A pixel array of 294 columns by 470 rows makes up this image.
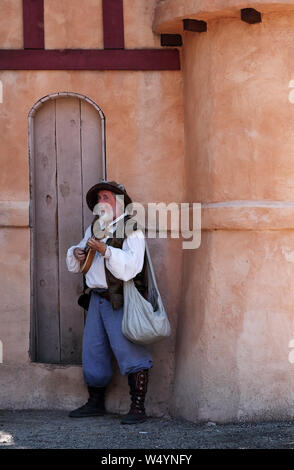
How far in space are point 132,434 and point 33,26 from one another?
10.4 ft

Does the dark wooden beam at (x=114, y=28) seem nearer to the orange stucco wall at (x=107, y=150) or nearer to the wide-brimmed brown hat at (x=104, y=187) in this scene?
the orange stucco wall at (x=107, y=150)

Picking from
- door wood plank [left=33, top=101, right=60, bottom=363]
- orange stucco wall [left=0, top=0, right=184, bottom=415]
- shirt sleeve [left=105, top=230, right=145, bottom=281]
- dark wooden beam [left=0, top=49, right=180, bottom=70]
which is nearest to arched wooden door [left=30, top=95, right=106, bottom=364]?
door wood plank [left=33, top=101, right=60, bottom=363]

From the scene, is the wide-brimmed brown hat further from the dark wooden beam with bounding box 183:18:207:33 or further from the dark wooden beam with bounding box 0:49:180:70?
the dark wooden beam with bounding box 183:18:207:33

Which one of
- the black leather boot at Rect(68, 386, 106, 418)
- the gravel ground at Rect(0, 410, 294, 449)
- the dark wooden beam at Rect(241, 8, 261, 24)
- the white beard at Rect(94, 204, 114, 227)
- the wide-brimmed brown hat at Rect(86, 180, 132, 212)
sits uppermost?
the dark wooden beam at Rect(241, 8, 261, 24)

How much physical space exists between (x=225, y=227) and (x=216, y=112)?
0.83 m

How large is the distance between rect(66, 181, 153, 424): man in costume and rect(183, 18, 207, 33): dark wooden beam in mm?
1243

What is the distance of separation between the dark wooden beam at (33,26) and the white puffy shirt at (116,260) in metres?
1.50

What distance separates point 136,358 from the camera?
6.66 meters

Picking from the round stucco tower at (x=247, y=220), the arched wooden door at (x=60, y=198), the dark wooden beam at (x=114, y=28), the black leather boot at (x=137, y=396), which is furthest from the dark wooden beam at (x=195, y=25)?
the black leather boot at (x=137, y=396)

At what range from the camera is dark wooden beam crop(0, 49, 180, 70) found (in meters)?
7.17

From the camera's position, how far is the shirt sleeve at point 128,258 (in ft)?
21.3

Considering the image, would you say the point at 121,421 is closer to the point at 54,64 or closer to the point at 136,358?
the point at 136,358

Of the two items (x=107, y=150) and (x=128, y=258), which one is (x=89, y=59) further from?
(x=128, y=258)

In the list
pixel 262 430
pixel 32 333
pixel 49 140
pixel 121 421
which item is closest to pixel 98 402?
pixel 121 421
